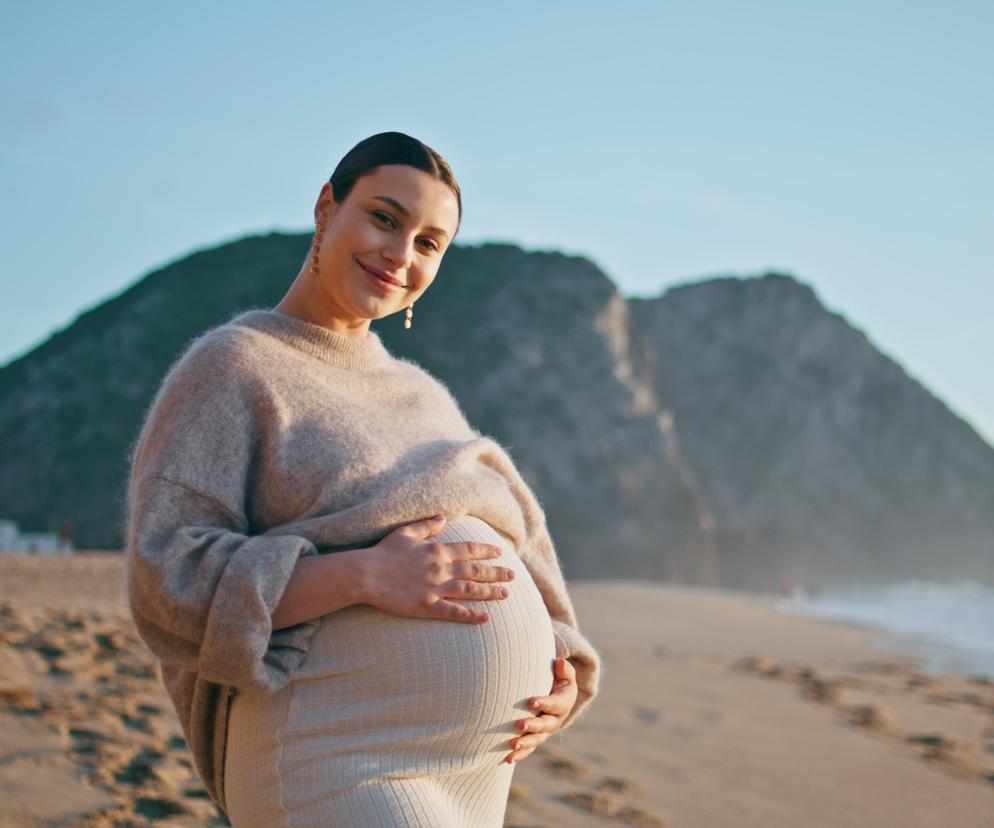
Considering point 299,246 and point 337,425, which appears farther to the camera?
point 299,246

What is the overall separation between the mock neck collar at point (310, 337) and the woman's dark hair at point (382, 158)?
24 cm

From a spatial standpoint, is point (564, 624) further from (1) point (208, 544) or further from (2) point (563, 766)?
(2) point (563, 766)

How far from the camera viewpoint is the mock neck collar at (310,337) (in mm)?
1819

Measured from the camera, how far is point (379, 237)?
1792 millimetres

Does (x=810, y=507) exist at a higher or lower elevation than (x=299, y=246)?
lower

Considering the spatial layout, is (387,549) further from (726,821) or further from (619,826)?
(726,821)

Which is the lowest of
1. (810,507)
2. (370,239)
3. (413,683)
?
(810,507)

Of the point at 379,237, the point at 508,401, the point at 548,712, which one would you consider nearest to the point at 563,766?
the point at 548,712

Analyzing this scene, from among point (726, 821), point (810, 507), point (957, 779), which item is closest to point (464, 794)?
point (726, 821)

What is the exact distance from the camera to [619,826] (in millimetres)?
3543

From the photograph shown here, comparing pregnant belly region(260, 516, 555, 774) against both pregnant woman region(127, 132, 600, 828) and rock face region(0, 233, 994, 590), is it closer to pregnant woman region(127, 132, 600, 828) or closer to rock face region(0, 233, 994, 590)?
pregnant woman region(127, 132, 600, 828)

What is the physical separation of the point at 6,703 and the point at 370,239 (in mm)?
2928

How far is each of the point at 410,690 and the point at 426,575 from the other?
19cm

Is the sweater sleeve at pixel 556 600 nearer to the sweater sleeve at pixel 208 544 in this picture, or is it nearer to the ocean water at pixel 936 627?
the sweater sleeve at pixel 208 544
